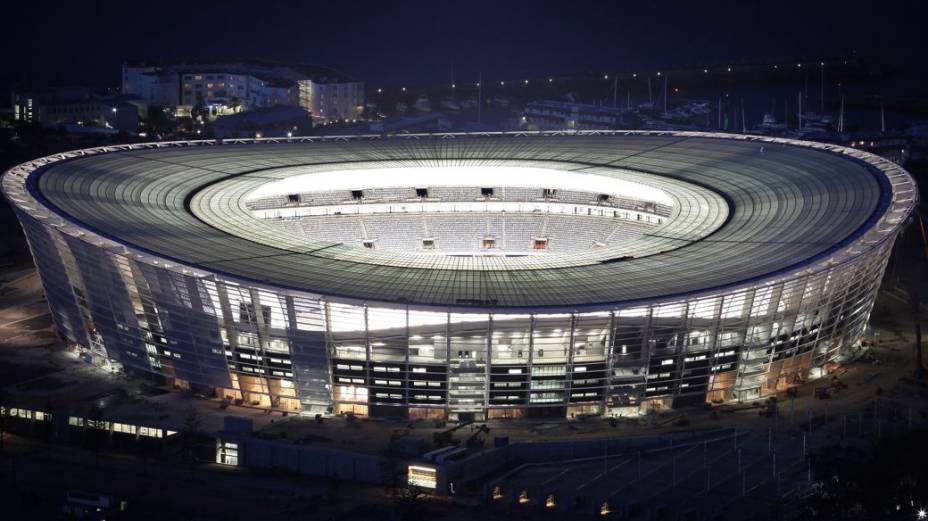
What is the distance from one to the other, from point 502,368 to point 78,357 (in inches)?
995

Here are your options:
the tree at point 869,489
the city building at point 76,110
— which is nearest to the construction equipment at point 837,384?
the tree at point 869,489

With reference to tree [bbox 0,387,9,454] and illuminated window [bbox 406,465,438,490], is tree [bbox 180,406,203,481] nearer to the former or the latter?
tree [bbox 0,387,9,454]

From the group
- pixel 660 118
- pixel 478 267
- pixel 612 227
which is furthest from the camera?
pixel 660 118

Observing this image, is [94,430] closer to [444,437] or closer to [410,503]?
[444,437]

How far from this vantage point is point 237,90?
17550 centimetres

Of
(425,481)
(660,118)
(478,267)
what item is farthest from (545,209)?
(660,118)

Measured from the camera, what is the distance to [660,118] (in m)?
194

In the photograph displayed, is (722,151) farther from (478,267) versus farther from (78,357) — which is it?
(78,357)

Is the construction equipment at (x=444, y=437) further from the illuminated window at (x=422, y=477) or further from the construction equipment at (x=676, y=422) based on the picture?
the construction equipment at (x=676, y=422)

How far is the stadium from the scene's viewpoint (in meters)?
72.2

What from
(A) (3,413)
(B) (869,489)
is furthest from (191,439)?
(B) (869,489)

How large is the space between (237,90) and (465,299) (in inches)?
4271

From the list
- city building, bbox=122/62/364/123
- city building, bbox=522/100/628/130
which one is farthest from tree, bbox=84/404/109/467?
city building, bbox=522/100/628/130

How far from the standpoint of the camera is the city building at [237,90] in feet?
561
